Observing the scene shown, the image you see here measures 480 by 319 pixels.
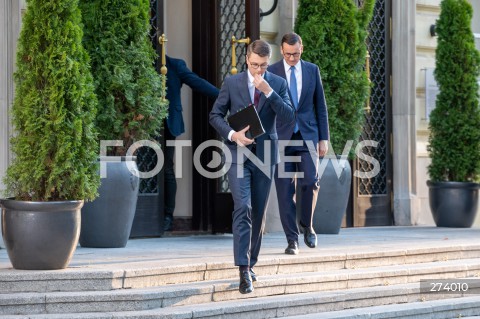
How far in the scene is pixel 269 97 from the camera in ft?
24.6

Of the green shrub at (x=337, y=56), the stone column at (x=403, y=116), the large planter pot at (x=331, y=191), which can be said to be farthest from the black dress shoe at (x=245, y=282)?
the stone column at (x=403, y=116)

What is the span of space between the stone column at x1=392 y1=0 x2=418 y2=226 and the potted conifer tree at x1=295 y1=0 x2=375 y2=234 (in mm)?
2091

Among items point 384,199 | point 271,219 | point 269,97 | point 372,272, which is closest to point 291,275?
point 372,272

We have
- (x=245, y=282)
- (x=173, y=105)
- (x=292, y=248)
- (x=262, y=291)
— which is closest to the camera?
(x=245, y=282)

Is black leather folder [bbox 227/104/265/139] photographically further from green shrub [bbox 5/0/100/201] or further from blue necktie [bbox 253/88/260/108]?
green shrub [bbox 5/0/100/201]

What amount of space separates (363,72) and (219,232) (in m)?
2.33

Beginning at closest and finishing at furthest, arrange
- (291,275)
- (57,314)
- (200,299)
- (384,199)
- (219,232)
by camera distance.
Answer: (57,314), (200,299), (291,275), (219,232), (384,199)

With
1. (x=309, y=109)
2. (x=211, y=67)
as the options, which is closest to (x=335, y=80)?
(x=211, y=67)

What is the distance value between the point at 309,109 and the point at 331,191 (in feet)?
6.88

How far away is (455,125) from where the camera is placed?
13.2 metres

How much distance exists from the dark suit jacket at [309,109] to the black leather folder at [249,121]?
1.85m

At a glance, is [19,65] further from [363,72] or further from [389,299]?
[363,72]

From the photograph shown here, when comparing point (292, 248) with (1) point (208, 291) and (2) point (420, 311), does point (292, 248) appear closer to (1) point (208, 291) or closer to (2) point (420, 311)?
(2) point (420, 311)

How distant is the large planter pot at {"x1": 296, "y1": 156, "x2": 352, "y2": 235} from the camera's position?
36.9ft
